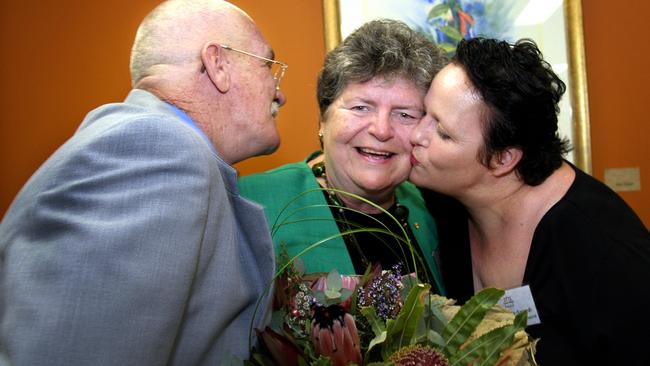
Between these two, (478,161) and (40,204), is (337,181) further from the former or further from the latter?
(40,204)

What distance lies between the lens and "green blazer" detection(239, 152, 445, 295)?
151 centimetres

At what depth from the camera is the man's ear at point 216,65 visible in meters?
1.23

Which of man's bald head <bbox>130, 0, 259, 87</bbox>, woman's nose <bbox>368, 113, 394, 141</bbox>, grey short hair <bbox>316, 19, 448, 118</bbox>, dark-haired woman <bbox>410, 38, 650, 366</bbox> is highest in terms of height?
man's bald head <bbox>130, 0, 259, 87</bbox>

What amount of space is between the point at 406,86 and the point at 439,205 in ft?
1.45

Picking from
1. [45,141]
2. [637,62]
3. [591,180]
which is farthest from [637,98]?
[45,141]

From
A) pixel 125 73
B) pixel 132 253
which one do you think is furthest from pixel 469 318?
pixel 125 73

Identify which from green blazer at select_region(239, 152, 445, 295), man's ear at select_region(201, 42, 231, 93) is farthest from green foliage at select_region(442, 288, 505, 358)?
man's ear at select_region(201, 42, 231, 93)

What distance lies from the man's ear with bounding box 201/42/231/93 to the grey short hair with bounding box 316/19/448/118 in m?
0.52

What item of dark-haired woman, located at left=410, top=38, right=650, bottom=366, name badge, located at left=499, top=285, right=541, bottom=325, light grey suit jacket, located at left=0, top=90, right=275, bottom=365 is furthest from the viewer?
name badge, located at left=499, top=285, right=541, bottom=325

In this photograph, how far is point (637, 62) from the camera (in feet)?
10.4

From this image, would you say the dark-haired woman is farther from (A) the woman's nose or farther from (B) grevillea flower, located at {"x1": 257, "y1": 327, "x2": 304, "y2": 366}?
(B) grevillea flower, located at {"x1": 257, "y1": 327, "x2": 304, "y2": 366}

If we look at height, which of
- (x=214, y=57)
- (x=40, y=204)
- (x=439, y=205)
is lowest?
(x=439, y=205)

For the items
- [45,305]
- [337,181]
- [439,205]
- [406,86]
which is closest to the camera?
[45,305]

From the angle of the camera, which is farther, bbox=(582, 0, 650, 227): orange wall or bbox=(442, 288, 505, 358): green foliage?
bbox=(582, 0, 650, 227): orange wall
